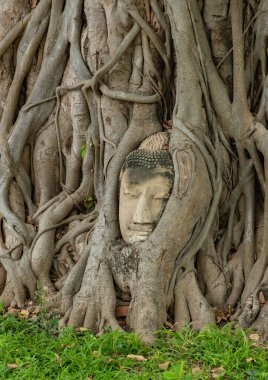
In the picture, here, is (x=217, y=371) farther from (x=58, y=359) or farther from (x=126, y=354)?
(x=58, y=359)

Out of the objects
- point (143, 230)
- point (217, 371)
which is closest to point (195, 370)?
point (217, 371)

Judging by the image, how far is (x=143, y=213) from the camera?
186 inches

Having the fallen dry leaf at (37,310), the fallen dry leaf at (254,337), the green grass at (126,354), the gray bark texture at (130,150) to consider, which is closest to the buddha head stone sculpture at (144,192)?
the gray bark texture at (130,150)

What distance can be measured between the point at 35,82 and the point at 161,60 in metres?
1.48

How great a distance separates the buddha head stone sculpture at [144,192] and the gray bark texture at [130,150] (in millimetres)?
115

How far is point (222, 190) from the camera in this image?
5.08 meters

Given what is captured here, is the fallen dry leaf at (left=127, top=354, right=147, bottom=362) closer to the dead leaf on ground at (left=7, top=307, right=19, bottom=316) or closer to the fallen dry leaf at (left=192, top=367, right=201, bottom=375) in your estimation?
the fallen dry leaf at (left=192, top=367, right=201, bottom=375)

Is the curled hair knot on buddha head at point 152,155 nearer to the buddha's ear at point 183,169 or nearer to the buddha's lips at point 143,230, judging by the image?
the buddha's ear at point 183,169

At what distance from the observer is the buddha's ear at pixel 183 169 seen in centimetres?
471

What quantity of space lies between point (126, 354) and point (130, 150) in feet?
6.38

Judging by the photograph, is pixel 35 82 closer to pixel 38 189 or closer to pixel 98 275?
pixel 38 189

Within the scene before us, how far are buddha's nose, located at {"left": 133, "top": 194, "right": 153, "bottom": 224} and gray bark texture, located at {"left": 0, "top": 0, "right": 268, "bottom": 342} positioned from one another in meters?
0.15

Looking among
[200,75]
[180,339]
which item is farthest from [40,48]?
[180,339]

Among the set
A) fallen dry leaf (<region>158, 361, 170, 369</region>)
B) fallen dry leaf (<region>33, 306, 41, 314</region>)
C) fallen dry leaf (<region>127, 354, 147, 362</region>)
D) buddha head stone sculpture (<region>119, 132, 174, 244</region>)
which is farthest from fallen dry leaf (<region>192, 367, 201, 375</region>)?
fallen dry leaf (<region>33, 306, 41, 314</region>)
